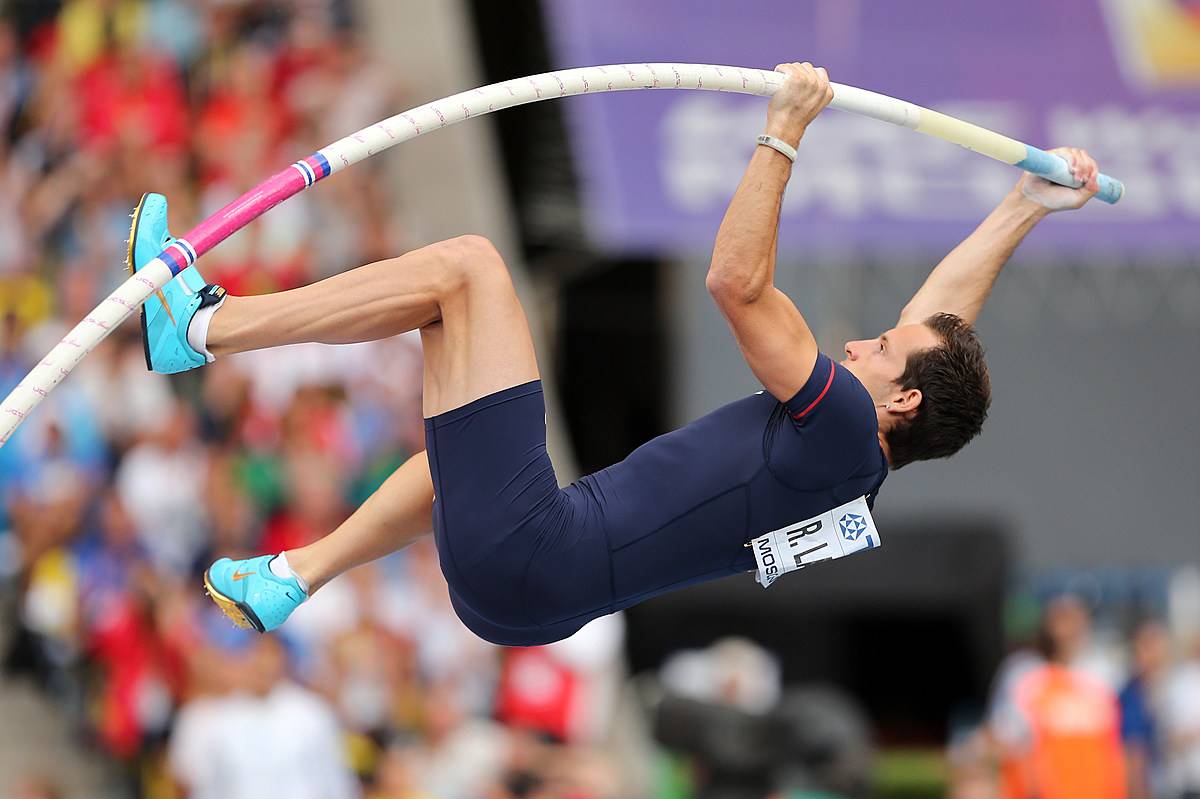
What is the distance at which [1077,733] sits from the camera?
10.1 metres

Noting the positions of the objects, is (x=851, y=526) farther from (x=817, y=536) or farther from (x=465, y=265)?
(x=465, y=265)

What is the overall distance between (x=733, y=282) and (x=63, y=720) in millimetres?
5858

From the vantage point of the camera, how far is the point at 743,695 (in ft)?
32.2

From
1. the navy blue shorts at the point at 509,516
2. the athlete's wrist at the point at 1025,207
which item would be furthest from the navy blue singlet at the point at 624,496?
the athlete's wrist at the point at 1025,207

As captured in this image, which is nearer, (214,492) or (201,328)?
(201,328)

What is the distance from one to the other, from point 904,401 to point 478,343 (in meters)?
1.27

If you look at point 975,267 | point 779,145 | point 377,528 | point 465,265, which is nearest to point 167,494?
point 377,528

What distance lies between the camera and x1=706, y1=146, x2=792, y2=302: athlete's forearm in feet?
17.0

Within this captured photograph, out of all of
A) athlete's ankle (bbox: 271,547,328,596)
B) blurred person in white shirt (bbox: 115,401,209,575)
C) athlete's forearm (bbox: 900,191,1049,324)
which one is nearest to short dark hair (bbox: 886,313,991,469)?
athlete's forearm (bbox: 900,191,1049,324)

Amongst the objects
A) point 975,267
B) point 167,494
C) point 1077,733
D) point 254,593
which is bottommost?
point 254,593

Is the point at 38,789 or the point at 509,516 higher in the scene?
the point at 509,516

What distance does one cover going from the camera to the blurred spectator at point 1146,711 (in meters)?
11.1

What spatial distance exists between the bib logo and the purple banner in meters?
5.77

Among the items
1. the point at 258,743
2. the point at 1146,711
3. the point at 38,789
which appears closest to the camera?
the point at 38,789
